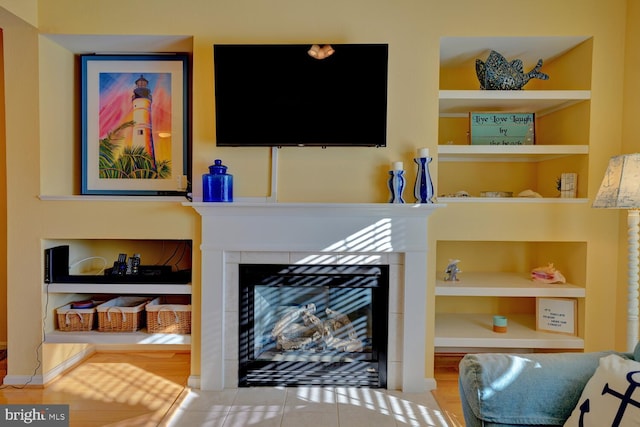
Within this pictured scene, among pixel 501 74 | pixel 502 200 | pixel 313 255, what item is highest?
pixel 501 74

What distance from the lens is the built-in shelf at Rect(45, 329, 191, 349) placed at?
8.25ft

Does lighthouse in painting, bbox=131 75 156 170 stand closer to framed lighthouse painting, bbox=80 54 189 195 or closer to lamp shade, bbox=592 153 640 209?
framed lighthouse painting, bbox=80 54 189 195

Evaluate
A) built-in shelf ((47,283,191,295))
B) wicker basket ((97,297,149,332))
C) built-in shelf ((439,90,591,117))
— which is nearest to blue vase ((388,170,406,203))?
built-in shelf ((439,90,591,117))

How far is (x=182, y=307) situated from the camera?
2.54 meters

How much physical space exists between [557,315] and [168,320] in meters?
2.50

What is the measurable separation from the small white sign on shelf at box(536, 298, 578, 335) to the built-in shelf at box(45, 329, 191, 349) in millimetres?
2275

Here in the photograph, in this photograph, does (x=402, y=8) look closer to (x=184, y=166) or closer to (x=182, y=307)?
(x=184, y=166)

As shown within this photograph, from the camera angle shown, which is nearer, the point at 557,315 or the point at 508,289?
A: the point at 508,289

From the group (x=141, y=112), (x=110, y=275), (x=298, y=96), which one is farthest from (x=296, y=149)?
(x=110, y=275)

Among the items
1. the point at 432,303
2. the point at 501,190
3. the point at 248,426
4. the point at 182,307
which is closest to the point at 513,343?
the point at 432,303

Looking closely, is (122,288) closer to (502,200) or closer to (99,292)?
(99,292)

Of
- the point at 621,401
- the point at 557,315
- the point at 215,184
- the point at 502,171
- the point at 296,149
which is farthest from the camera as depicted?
the point at 502,171

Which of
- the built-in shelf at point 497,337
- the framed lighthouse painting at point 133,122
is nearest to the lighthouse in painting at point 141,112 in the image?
the framed lighthouse painting at point 133,122

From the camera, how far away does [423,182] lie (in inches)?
94.3
